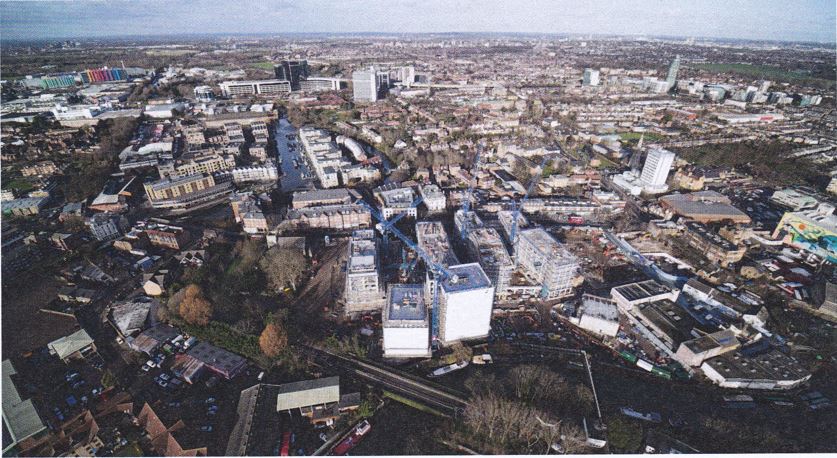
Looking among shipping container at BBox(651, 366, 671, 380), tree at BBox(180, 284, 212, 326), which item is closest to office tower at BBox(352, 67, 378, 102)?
tree at BBox(180, 284, 212, 326)

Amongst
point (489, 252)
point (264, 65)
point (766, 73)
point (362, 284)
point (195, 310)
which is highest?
point (264, 65)

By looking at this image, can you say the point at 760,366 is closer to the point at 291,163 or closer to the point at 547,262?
the point at 547,262

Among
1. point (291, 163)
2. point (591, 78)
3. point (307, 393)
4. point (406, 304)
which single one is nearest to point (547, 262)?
point (406, 304)

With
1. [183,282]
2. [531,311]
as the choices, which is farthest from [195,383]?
[531,311]

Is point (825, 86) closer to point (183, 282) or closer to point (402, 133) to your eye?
point (402, 133)

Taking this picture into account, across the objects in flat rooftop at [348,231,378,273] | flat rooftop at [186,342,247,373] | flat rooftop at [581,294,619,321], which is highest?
flat rooftop at [348,231,378,273]

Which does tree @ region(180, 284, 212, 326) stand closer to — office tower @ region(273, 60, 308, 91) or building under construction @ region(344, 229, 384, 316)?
building under construction @ region(344, 229, 384, 316)
